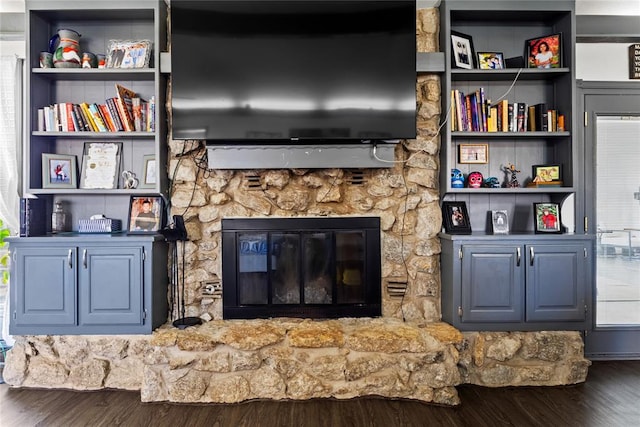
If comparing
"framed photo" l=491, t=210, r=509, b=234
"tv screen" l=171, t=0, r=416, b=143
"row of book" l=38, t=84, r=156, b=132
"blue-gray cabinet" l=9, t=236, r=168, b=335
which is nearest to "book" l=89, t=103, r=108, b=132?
"row of book" l=38, t=84, r=156, b=132

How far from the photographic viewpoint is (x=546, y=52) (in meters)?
2.84

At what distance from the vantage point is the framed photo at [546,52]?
2812 mm

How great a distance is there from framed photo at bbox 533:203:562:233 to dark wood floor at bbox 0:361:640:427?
1.05 metres

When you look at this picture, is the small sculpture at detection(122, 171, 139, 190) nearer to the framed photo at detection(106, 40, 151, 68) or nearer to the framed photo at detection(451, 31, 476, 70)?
the framed photo at detection(106, 40, 151, 68)

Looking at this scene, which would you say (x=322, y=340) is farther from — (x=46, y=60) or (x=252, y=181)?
(x=46, y=60)

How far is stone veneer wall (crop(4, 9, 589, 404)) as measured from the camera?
94.6 inches

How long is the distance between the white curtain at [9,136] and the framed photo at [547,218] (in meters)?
3.93

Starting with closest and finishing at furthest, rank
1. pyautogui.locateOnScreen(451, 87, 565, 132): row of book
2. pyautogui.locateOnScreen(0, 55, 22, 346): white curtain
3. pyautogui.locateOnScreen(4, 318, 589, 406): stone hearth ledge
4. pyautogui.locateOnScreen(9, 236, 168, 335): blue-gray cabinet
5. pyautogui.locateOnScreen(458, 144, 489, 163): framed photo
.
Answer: pyautogui.locateOnScreen(4, 318, 589, 406): stone hearth ledge, pyautogui.locateOnScreen(9, 236, 168, 335): blue-gray cabinet, pyautogui.locateOnScreen(451, 87, 565, 132): row of book, pyautogui.locateOnScreen(458, 144, 489, 163): framed photo, pyautogui.locateOnScreen(0, 55, 22, 346): white curtain

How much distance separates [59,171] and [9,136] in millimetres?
742

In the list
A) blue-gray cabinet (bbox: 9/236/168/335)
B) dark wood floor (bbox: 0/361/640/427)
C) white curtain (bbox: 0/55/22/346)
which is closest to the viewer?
dark wood floor (bbox: 0/361/640/427)

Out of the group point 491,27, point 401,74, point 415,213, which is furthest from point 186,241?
point 491,27

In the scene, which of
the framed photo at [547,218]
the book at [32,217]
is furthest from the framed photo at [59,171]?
the framed photo at [547,218]

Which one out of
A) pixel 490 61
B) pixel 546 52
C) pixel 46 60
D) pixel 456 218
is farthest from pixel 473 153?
pixel 46 60

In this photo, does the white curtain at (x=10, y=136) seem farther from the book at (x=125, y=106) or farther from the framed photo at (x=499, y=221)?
the framed photo at (x=499, y=221)
